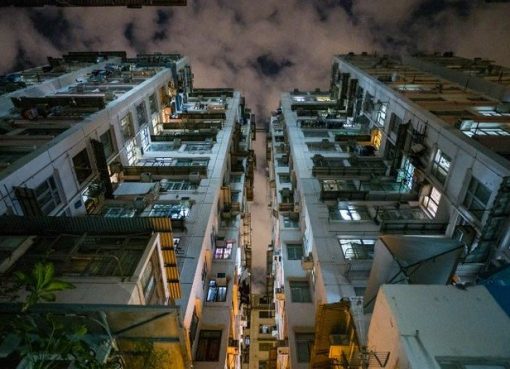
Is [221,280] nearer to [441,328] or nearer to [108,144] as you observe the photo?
[108,144]

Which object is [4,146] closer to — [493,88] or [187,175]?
[187,175]

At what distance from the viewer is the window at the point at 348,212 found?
21.5 metres

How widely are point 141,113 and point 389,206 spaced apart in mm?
29072

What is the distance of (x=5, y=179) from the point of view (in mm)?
14031

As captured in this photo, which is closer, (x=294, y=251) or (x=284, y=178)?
(x=294, y=251)

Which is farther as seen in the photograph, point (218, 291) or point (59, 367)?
point (218, 291)

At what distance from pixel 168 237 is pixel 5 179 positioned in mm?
9662

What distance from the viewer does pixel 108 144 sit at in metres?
25.4

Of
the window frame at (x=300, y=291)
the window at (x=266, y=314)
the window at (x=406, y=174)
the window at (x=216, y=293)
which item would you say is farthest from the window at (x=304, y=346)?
the window at (x=266, y=314)

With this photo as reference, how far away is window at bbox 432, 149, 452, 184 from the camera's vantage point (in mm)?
19439

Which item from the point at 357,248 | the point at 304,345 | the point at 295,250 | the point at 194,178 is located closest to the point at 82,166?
the point at 194,178

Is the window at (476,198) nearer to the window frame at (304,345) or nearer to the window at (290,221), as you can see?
the window frame at (304,345)

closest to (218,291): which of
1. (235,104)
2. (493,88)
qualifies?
(493,88)

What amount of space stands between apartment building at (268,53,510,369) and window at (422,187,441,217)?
0.08 meters
